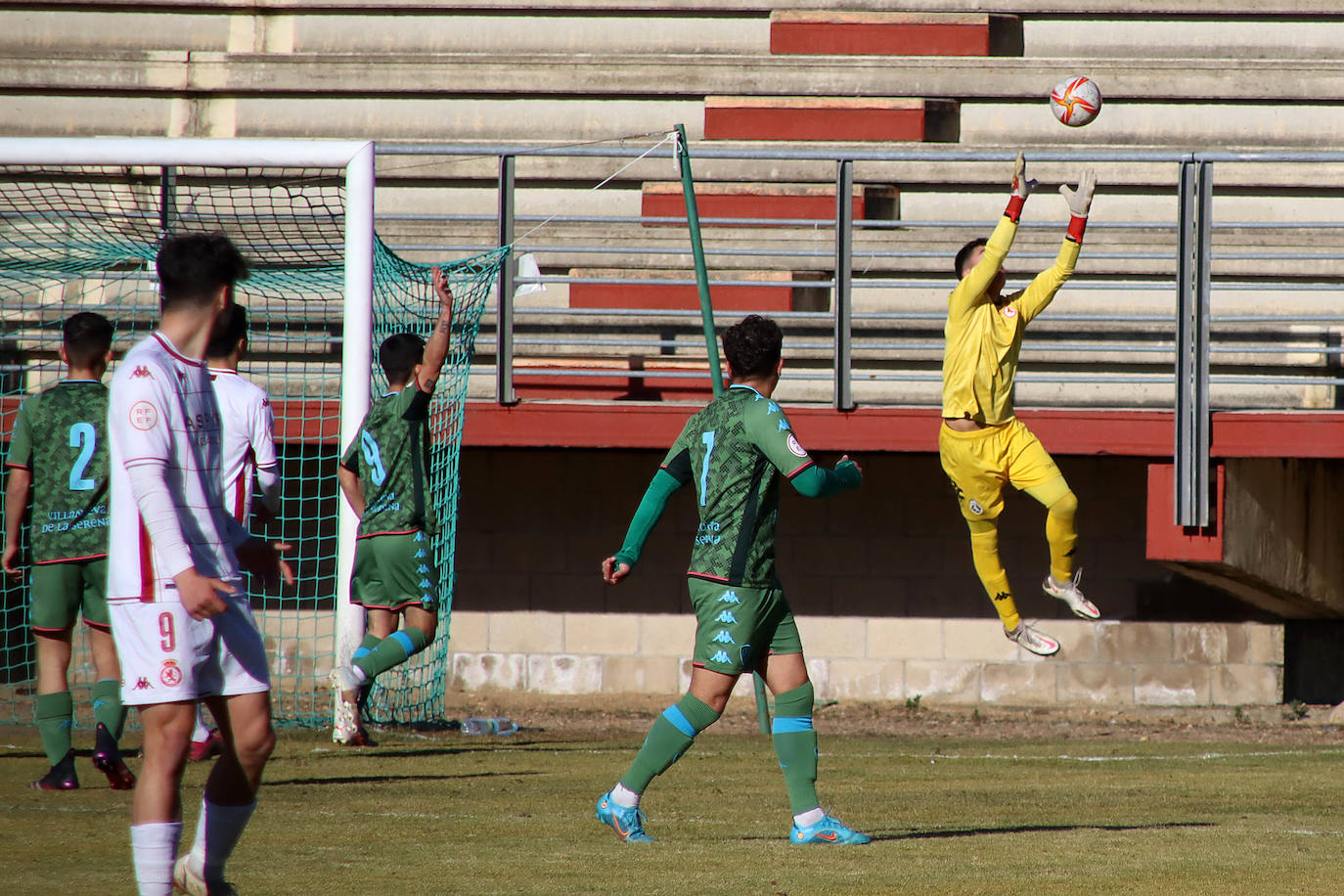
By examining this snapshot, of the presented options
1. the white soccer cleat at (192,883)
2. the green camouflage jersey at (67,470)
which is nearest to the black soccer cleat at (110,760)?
the green camouflage jersey at (67,470)

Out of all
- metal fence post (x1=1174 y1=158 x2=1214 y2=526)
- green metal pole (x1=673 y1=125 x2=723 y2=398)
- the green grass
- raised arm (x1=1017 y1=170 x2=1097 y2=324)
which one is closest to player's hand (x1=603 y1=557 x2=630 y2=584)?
the green grass

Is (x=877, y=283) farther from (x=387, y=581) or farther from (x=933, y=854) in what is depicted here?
(x=933, y=854)

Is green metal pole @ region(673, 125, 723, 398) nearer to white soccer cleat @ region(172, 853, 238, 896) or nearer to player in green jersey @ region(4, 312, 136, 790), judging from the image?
player in green jersey @ region(4, 312, 136, 790)

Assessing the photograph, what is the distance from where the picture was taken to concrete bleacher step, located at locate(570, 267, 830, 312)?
523 inches

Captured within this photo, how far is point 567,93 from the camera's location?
15.1 m

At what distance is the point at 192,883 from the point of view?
16.0 feet

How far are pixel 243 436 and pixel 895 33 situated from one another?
30.8ft

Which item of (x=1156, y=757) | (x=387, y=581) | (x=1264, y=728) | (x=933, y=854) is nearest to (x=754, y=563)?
(x=933, y=854)

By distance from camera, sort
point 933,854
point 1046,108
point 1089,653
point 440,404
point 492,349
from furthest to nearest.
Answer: point 1046,108, point 492,349, point 1089,653, point 440,404, point 933,854

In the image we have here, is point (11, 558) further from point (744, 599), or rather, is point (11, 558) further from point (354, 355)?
point (744, 599)

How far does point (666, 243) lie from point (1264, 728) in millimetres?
5889

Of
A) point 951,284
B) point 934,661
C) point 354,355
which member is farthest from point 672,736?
point 951,284

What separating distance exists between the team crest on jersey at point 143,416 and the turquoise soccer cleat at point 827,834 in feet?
9.55

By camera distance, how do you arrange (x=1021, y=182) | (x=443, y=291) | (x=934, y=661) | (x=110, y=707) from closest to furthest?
(x=110, y=707)
(x=1021, y=182)
(x=443, y=291)
(x=934, y=661)
